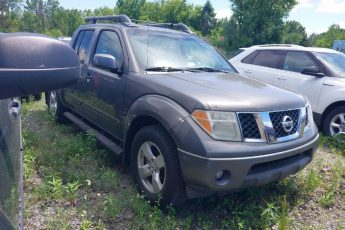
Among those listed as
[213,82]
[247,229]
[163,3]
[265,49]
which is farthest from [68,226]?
[163,3]

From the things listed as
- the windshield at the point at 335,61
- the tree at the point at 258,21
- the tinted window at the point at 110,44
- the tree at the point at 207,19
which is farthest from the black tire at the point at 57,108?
the tree at the point at 207,19

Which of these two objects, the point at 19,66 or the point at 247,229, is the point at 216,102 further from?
the point at 19,66

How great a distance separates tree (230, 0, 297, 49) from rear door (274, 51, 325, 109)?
32.7 m

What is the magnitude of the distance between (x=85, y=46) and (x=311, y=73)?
13.2 feet

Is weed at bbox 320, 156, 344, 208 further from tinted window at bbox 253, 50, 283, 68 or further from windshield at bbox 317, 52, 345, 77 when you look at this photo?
tinted window at bbox 253, 50, 283, 68

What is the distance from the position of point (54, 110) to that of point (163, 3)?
55827 mm

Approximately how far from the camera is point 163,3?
58688mm

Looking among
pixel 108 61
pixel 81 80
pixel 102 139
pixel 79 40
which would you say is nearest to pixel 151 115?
pixel 108 61

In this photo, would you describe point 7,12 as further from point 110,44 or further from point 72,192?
point 72,192

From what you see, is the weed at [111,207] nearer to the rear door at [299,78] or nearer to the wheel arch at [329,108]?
the rear door at [299,78]

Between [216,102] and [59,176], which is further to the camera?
[59,176]

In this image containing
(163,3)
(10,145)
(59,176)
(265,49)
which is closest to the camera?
(10,145)

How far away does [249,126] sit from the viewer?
297cm

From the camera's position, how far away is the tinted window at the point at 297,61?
21.9 ft
